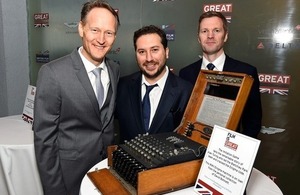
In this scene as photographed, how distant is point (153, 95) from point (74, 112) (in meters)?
0.50

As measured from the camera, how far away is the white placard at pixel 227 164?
959 millimetres

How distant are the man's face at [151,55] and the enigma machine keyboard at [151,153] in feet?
1.64

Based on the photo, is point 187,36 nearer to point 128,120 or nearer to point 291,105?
point 291,105

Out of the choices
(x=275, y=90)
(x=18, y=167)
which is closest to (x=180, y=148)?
(x=18, y=167)

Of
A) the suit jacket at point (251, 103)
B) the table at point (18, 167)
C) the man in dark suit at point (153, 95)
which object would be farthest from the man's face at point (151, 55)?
the table at point (18, 167)

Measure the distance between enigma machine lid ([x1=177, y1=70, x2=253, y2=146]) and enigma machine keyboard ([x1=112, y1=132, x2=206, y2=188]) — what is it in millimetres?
101

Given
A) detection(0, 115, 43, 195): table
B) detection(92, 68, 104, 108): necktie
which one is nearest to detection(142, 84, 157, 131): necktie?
detection(92, 68, 104, 108): necktie

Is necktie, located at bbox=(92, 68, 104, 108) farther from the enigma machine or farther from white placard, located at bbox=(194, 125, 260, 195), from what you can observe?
white placard, located at bbox=(194, 125, 260, 195)

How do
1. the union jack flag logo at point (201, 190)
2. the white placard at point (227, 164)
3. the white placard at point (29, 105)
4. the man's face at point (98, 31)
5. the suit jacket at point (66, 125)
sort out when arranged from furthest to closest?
the white placard at point (29, 105) < the man's face at point (98, 31) < the suit jacket at point (66, 125) < the union jack flag logo at point (201, 190) < the white placard at point (227, 164)

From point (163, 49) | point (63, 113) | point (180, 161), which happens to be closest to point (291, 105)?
point (163, 49)

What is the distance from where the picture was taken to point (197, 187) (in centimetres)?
110

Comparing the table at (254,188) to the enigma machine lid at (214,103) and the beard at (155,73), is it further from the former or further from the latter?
the beard at (155,73)

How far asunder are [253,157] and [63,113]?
0.98 metres

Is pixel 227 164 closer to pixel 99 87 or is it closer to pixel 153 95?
pixel 153 95
